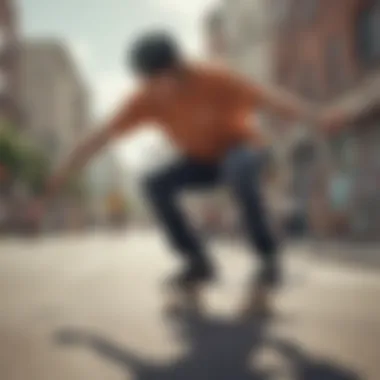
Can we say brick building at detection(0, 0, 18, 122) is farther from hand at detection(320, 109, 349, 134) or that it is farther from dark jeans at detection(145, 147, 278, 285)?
hand at detection(320, 109, 349, 134)

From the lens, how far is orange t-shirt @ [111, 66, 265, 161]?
106 inches

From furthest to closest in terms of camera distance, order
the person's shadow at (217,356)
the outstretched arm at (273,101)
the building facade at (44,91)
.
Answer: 1. the building facade at (44,91)
2. the outstretched arm at (273,101)
3. the person's shadow at (217,356)

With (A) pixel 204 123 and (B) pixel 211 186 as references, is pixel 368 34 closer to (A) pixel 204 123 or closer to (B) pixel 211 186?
(B) pixel 211 186

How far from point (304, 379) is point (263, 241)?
1684 millimetres

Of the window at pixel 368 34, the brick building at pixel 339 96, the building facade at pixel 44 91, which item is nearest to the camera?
the brick building at pixel 339 96

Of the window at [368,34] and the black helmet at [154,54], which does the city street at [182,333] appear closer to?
the black helmet at [154,54]

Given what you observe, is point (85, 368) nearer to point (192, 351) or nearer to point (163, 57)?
point (192, 351)

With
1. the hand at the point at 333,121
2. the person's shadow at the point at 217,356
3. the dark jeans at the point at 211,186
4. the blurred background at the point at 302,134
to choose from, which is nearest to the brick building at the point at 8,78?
the blurred background at the point at 302,134

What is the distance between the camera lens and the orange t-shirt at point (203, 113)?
106 inches

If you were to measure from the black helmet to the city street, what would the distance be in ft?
2.97

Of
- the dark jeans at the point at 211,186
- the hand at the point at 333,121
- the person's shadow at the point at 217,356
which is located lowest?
the person's shadow at the point at 217,356

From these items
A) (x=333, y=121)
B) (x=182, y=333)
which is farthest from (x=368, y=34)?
(x=182, y=333)

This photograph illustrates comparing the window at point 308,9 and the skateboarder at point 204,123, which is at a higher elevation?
the window at point 308,9

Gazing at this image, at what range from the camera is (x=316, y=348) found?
1358 millimetres
